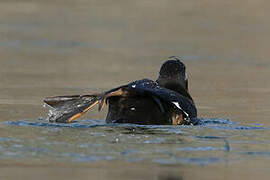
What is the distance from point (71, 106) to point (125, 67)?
6.23 meters

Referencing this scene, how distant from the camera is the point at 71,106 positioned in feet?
29.1

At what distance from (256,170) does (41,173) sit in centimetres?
173

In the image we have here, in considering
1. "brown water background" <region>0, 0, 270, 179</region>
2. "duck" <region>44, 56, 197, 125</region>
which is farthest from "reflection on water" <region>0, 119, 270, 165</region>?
"duck" <region>44, 56, 197, 125</region>

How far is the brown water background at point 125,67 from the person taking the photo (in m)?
7.02

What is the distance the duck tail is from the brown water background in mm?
213

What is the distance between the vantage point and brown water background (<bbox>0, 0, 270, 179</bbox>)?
7.02 metres

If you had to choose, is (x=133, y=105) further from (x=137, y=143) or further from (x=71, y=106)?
(x=137, y=143)

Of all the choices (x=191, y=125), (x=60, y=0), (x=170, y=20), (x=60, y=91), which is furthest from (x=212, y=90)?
(x=60, y=0)

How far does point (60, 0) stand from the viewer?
2297 cm

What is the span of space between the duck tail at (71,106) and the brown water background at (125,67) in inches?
8.4

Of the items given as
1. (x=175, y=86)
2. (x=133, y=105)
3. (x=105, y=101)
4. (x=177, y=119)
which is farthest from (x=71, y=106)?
(x=175, y=86)

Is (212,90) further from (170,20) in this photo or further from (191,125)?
(170,20)

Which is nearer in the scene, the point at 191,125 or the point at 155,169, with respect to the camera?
the point at 155,169

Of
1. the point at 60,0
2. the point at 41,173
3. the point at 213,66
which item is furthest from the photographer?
the point at 60,0
